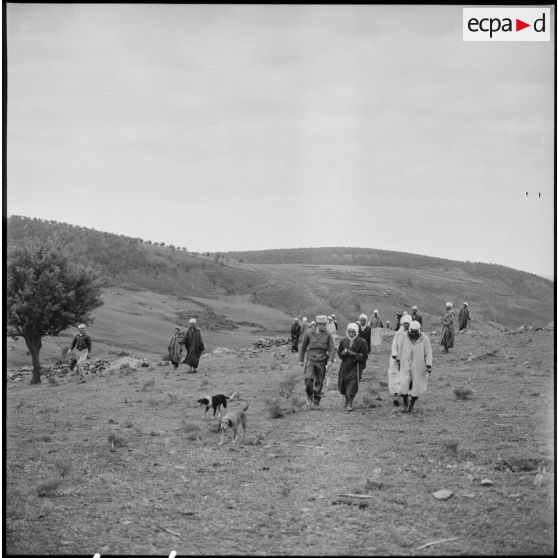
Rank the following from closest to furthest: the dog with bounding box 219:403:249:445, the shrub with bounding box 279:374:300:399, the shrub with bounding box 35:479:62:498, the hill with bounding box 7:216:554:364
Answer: the shrub with bounding box 35:479:62:498, the dog with bounding box 219:403:249:445, the shrub with bounding box 279:374:300:399, the hill with bounding box 7:216:554:364

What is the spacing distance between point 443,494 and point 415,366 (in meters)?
5.51

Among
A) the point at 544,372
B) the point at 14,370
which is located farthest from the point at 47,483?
the point at 14,370

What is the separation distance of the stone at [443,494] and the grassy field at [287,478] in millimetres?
73

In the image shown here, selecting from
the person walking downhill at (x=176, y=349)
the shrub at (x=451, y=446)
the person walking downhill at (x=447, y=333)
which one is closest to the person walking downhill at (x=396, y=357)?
the shrub at (x=451, y=446)

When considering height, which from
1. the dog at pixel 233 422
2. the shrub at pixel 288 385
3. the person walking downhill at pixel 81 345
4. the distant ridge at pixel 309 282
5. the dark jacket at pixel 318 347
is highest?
the distant ridge at pixel 309 282

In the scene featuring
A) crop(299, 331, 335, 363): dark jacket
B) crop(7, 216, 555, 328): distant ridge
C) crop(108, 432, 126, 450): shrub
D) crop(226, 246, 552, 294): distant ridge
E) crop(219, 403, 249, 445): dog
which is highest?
crop(226, 246, 552, 294): distant ridge

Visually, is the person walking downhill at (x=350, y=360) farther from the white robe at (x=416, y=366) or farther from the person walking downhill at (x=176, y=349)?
the person walking downhill at (x=176, y=349)

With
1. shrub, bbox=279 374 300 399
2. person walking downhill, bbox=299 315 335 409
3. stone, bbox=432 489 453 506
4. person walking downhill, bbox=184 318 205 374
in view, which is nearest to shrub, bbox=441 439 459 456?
stone, bbox=432 489 453 506

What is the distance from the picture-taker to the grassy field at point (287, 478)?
5.48 meters

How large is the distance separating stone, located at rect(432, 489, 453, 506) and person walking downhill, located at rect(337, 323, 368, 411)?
5596mm

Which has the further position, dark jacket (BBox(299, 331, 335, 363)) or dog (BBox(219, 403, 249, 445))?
dark jacket (BBox(299, 331, 335, 363))

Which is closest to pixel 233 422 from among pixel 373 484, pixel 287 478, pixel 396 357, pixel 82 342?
pixel 287 478

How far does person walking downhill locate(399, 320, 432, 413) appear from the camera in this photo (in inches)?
470

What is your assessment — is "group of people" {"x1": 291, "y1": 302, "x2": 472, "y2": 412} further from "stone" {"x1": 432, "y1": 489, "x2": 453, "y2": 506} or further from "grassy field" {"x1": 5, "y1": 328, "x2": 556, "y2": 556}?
"stone" {"x1": 432, "y1": 489, "x2": 453, "y2": 506}
